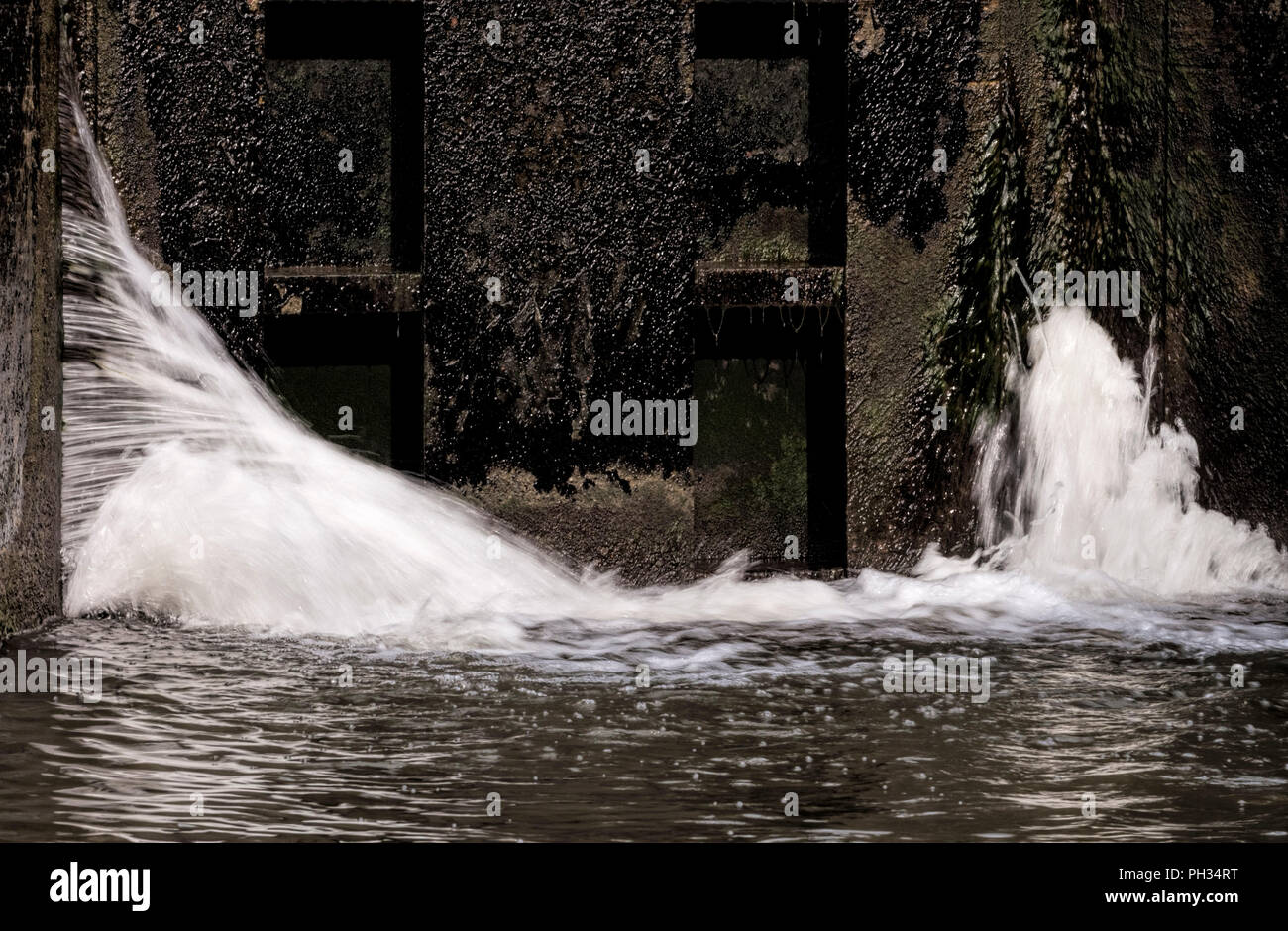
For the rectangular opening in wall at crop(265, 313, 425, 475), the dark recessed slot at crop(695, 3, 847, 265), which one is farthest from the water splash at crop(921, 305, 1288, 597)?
the rectangular opening in wall at crop(265, 313, 425, 475)

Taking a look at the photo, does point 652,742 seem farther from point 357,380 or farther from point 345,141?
point 345,141

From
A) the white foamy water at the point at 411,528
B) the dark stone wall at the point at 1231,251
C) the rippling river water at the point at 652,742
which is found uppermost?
the dark stone wall at the point at 1231,251

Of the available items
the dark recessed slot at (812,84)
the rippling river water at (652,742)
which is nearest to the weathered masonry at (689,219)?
the dark recessed slot at (812,84)

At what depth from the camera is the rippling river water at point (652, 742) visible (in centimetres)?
291

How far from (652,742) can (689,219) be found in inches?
89.8

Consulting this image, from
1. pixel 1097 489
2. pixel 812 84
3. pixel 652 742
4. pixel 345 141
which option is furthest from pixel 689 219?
pixel 652 742

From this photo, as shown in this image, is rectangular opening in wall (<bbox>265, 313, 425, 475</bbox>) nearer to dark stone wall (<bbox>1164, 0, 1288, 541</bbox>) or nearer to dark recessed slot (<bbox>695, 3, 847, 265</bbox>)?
dark recessed slot (<bbox>695, 3, 847, 265</bbox>)

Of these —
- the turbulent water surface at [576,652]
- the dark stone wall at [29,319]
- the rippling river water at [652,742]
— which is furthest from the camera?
the dark stone wall at [29,319]

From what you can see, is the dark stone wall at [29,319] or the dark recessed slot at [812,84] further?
the dark recessed slot at [812,84]

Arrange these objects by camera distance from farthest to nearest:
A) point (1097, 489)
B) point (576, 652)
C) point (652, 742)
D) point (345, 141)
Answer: point (1097, 489)
point (345, 141)
point (576, 652)
point (652, 742)

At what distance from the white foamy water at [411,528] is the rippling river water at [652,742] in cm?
26

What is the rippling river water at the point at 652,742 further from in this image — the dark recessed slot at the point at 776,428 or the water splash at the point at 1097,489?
the dark recessed slot at the point at 776,428

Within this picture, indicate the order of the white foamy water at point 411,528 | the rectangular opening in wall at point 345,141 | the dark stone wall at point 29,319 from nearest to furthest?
the dark stone wall at point 29,319 < the white foamy water at point 411,528 < the rectangular opening in wall at point 345,141

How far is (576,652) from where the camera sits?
4395mm
